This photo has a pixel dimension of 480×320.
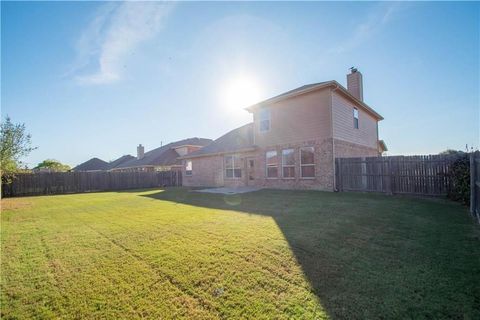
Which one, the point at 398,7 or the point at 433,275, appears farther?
the point at 398,7

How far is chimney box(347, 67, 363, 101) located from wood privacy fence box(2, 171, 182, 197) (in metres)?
18.5

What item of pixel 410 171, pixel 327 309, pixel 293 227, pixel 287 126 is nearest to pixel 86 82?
pixel 287 126

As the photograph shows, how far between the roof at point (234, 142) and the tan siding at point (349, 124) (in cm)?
Result: 570

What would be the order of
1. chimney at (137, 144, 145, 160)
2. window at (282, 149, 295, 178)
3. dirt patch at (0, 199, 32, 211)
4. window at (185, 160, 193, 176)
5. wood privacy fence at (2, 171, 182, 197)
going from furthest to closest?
1. chimney at (137, 144, 145, 160)
2. window at (185, 160, 193, 176)
3. wood privacy fence at (2, 171, 182, 197)
4. window at (282, 149, 295, 178)
5. dirt patch at (0, 199, 32, 211)

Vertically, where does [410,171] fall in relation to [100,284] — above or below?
above

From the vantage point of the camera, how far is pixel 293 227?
5.19 metres

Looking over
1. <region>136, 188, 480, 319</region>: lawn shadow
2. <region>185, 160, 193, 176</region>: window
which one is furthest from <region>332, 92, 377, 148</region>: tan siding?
<region>185, 160, 193, 176</region>: window

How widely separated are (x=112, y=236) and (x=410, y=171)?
11764 mm

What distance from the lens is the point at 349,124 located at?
1399 cm

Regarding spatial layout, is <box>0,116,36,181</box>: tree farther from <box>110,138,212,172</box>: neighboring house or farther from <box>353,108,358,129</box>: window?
<box>353,108,358,129</box>: window

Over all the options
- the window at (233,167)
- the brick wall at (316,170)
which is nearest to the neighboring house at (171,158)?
the window at (233,167)

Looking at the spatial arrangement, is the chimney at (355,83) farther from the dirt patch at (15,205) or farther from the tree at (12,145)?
the tree at (12,145)

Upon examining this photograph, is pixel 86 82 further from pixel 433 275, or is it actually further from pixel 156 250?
pixel 433 275

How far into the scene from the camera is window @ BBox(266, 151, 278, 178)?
48.1ft
